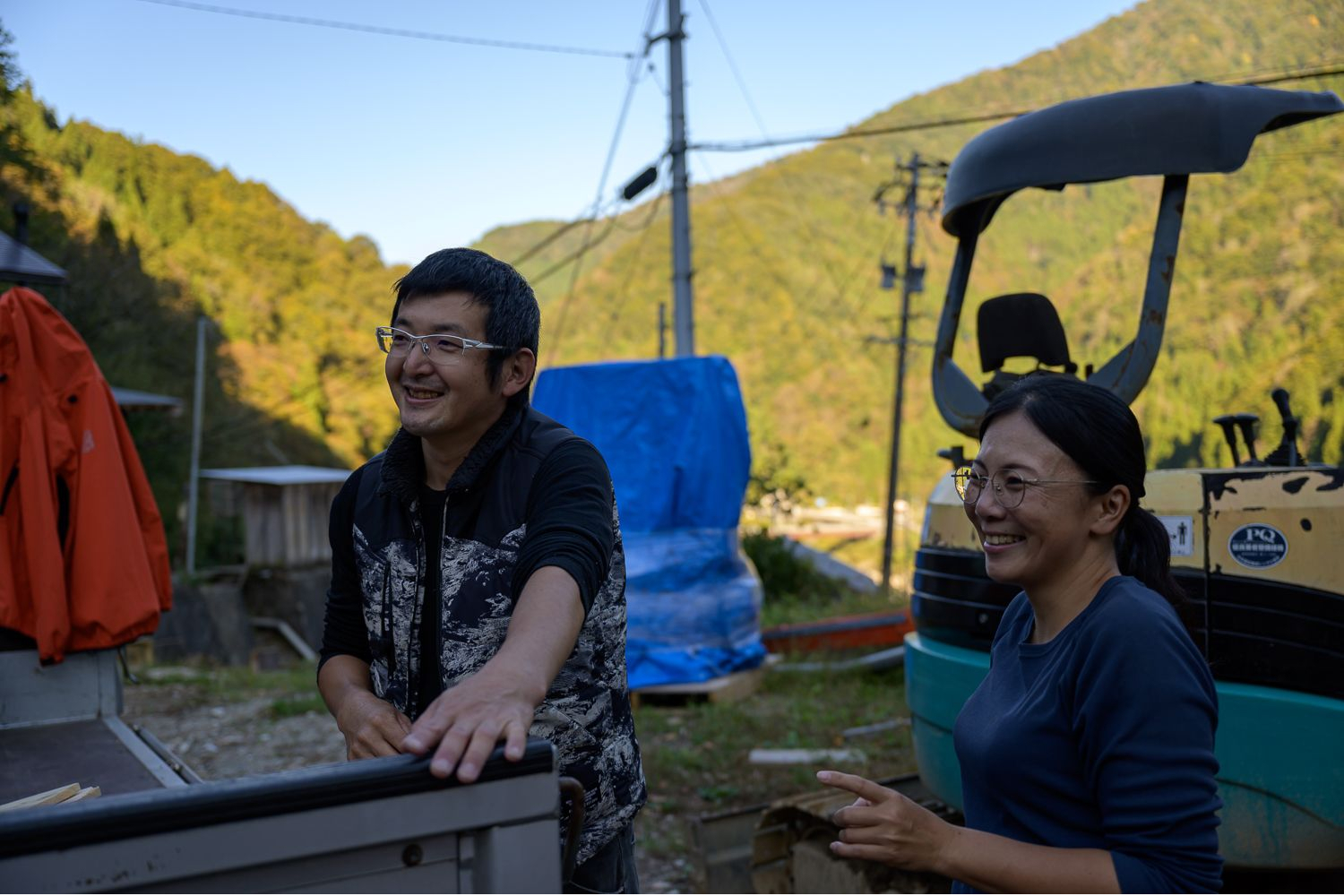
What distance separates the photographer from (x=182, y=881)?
124 cm

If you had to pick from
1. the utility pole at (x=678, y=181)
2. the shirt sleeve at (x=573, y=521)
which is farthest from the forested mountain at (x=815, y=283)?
the shirt sleeve at (x=573, y=521)

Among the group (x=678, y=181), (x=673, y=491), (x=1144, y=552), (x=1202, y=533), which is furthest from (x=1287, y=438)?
(x=678, y=181)

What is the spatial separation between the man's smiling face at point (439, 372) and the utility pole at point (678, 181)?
1178 centimetres

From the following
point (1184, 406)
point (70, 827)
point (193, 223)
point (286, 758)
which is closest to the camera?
point (70, 827)

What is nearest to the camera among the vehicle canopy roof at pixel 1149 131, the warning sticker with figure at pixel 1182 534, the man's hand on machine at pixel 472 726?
the man's hand on machine at pixel 472 726

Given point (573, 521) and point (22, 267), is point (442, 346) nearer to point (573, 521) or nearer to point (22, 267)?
point (573, 521)

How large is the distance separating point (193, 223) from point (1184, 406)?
1973 inches

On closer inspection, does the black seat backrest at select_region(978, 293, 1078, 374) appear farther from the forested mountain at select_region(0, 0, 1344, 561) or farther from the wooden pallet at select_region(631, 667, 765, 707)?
the wooden pallet at select_region(631, 667, 765, 707)

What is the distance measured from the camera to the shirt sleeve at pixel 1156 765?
151 cm

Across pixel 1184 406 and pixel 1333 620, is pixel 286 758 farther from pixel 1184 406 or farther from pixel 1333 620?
pixel 1184 406

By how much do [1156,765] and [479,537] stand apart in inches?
48.1

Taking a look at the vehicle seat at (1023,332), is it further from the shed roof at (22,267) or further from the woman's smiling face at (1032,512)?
the shed roof at (22,267)

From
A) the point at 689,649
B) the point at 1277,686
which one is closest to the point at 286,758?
the point at 689,649

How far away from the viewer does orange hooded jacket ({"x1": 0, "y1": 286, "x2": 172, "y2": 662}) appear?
4332 mm
